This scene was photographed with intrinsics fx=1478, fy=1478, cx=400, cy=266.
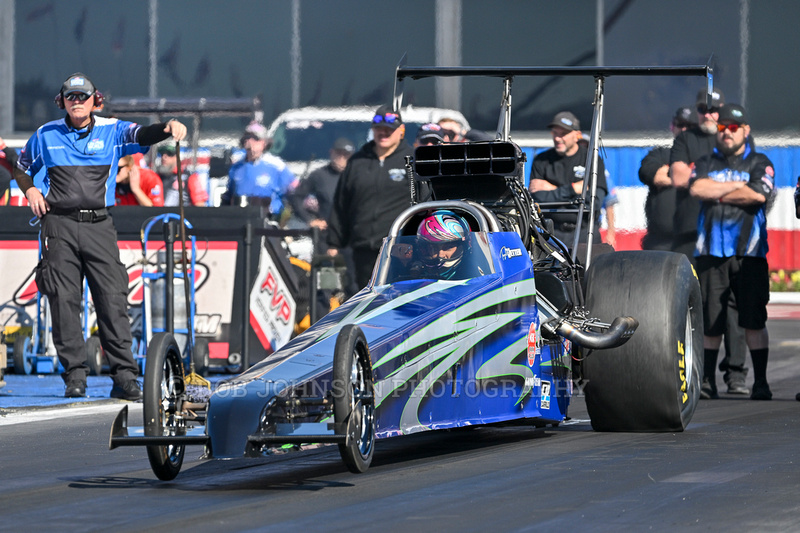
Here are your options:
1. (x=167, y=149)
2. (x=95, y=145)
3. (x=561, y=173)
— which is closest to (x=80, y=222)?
(x=95, y=145)

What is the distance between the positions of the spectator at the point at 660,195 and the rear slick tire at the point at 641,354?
427 cm

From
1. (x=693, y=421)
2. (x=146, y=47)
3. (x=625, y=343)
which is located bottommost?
(x=693, y=421)

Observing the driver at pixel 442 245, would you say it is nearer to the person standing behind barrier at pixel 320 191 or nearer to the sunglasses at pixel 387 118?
the sunglasses at pixel 387 118

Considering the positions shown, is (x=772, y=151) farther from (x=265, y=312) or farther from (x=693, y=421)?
(x=693, y=421)

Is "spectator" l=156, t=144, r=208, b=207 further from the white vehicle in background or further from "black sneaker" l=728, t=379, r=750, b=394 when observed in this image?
"black sneaker" l=728, t=379, r=750, b=394

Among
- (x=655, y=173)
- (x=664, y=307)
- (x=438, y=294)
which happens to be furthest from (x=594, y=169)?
(x=655, y=173)

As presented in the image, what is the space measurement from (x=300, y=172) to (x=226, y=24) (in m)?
4.14

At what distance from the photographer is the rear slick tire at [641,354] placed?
867 centimetres

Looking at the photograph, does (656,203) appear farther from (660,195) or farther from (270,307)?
(270,307)

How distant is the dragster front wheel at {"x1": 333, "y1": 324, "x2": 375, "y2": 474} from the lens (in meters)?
6.13

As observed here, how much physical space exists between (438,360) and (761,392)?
477 centimetres

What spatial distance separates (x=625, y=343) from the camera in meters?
8.69

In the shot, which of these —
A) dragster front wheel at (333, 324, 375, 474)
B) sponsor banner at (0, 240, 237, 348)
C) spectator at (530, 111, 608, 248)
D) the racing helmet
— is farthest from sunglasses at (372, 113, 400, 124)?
dragster front wheel at (333, 324, 375, 474)

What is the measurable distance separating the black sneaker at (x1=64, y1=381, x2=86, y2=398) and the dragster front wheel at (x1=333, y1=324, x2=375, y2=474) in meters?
4.88
